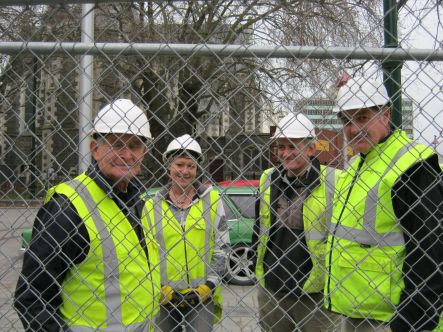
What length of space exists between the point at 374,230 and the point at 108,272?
1207 mm

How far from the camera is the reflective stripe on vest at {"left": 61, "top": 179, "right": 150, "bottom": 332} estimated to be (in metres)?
1.93

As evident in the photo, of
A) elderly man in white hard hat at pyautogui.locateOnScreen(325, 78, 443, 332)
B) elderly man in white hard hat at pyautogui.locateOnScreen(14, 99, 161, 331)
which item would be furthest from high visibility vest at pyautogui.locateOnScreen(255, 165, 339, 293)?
elderly man in white hard hat at pyautogui.locateOnScreen(14, 99, 161, 331)

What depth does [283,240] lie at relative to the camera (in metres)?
2.81

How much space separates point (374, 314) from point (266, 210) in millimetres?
962

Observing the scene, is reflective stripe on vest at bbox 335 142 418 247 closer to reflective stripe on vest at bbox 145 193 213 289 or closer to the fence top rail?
the fence top rail

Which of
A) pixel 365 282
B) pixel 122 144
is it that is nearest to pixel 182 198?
pixel 122 144

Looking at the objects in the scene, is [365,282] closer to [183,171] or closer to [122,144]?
[122,144]

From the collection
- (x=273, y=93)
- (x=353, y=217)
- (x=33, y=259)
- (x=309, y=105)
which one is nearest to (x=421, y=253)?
(x=353, y=217)

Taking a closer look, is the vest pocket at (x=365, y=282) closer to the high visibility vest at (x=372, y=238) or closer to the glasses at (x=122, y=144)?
the high visibility vest at (x=372, y=238)

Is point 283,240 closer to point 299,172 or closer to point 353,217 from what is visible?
point 299,172

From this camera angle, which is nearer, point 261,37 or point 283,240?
point 283,240

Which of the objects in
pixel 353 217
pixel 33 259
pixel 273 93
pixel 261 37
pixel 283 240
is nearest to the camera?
pixel 33 259

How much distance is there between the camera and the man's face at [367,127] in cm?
216

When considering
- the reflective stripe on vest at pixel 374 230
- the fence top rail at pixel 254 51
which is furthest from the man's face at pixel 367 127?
the fence top rail at pixel 254 51
